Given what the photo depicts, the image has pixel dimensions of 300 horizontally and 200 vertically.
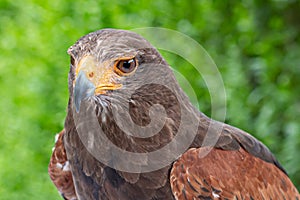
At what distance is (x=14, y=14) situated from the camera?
7.87m

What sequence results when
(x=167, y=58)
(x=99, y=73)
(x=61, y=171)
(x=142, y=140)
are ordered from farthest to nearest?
(x=167, y=58) → (x=61, y=171) → (x=142, y=140) → (x=99, y=73)

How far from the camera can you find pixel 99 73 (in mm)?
2873

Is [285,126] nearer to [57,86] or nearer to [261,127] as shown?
[261,127]

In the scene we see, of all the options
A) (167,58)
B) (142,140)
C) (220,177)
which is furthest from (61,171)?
(167,58)

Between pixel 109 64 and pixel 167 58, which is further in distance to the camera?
pixel 167 58

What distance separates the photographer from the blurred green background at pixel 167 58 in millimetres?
4484

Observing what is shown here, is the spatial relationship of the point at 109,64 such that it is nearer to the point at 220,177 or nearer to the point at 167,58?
the point at 220,177

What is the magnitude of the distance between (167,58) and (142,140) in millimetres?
1290

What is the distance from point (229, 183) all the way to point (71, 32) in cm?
166

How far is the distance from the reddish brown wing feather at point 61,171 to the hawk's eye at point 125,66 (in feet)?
2.48

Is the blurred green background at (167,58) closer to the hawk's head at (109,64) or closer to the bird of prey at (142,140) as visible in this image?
the bird of prey at (142,140)

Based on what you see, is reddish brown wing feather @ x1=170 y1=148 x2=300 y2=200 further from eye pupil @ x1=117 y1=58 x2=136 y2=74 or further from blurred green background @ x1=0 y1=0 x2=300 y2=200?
blurred green background @ x1=0 y1=0 x2=300 y2=200

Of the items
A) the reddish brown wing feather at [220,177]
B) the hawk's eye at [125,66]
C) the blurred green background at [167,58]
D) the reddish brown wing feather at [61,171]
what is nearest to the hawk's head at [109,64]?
the hawk's eye at [125,66]

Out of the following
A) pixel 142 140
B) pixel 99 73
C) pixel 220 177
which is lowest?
pixel 220 177
